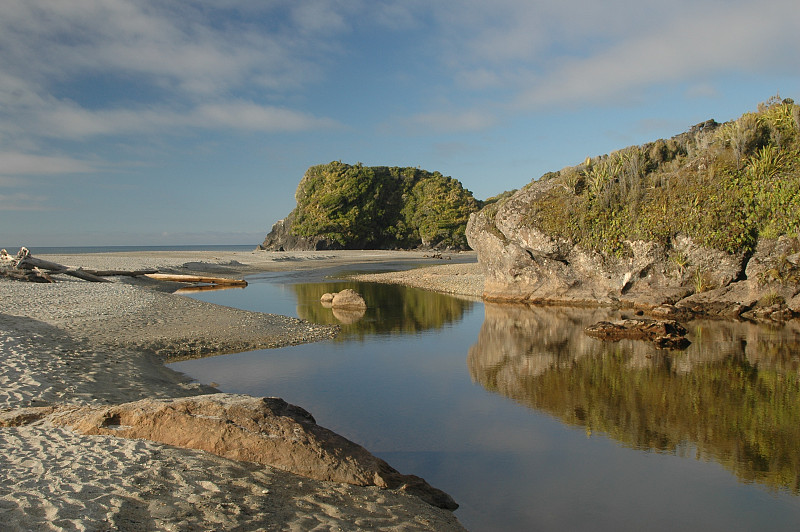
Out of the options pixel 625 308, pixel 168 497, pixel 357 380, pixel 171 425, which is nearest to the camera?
pixel 168 497

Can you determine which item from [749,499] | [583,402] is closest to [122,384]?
[583,402]

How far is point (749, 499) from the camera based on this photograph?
231 inches

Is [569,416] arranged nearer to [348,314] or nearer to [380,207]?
[348,314]

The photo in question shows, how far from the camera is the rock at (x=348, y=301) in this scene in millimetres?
22052

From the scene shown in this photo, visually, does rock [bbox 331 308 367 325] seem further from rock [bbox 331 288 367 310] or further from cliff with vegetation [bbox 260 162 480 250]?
cliff with vegetation [bbox 260 162 480 250]

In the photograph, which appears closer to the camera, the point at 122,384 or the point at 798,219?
the point at 122,384

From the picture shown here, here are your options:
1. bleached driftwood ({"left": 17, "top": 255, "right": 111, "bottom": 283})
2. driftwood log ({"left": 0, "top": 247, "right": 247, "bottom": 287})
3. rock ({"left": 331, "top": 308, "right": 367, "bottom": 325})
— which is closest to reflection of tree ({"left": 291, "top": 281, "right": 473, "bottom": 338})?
rock ({"left": 331, "top": 308, "right": 367, "bottom": 325})

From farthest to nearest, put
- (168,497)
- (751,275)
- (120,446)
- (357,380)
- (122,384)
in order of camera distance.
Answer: (751,275) < (357,380) < (122,384) < (120,446) < (168,497)

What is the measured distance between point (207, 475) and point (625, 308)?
18445 mm

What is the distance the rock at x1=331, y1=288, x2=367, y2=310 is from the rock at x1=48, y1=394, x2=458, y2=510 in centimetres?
1593

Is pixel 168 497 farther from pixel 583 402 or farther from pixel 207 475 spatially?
pixel 583 402

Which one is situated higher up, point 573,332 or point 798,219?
point 798,219

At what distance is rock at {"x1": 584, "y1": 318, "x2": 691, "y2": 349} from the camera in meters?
13.5

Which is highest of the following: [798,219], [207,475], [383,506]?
[798,219]
